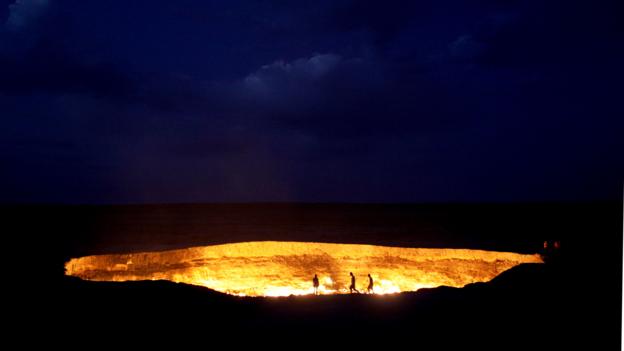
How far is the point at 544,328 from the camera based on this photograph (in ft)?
23.7

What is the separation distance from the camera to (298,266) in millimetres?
16938

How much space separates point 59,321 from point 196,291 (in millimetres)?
2807

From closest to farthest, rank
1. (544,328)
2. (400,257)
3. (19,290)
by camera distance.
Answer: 1. (544,328)
2. (19,290)
3. (400,257)

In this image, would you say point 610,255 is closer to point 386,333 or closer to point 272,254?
point 386,333

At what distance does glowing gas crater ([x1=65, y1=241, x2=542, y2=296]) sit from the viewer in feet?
48.7

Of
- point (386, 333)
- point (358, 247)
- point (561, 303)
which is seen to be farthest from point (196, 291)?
point (358, 247)

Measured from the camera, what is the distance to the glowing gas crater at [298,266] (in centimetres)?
1484

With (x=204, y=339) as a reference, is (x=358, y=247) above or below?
above

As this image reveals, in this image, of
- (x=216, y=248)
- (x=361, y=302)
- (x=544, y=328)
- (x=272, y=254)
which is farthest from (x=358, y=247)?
(x=544, y=328)

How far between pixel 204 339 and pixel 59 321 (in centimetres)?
292

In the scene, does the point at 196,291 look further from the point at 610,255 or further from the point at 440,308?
the point at 610,255

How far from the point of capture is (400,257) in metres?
16.4

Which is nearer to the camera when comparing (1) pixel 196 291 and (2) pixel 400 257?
(1) pixel 196 291

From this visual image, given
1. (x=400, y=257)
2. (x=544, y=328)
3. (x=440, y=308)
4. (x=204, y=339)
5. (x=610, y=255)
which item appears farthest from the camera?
(x=400, y=257)
